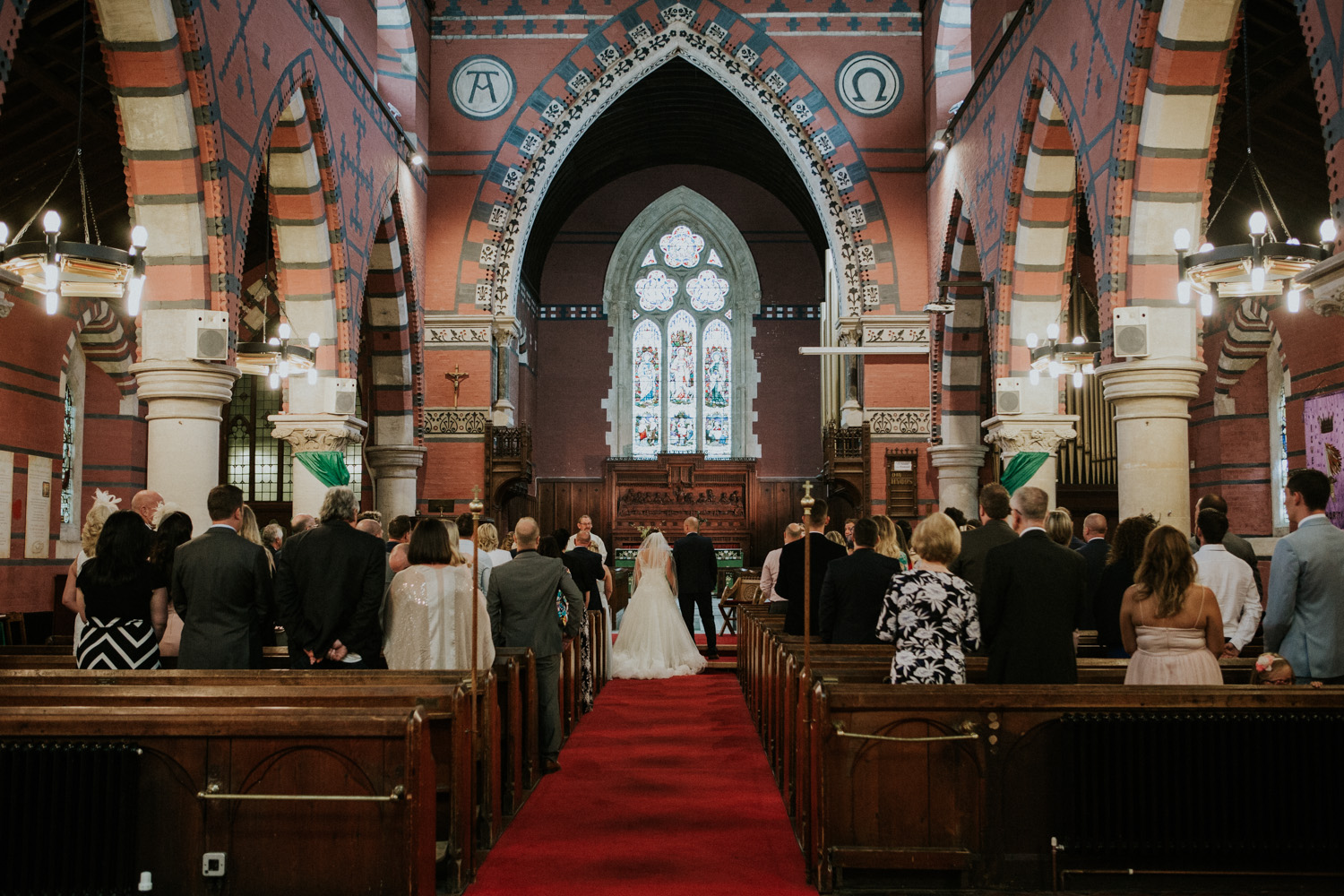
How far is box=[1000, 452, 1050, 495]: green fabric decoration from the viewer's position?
504 inches

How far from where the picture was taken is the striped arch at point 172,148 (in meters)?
8.96

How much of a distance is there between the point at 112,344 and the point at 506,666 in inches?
445

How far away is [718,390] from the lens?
86.6 ft

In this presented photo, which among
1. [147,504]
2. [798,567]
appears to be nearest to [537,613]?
[798,567]

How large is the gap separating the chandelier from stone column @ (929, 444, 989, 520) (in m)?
8.79

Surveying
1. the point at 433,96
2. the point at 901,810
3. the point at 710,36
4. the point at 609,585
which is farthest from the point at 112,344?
the point at 901,810

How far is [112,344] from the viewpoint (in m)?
15.0

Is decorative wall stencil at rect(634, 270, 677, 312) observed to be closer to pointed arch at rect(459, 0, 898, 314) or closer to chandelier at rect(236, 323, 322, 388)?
pointed arch at rect(459, 0, 898, 314)

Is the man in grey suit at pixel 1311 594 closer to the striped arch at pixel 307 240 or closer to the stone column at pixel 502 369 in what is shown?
the striped arch at pixel 307 240

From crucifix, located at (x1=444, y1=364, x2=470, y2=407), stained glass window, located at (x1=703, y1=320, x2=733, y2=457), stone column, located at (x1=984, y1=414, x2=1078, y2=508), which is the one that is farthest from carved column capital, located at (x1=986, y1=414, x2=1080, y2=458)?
stained glass window, located at (x1=703, y1=320, x2=733, y2=457)

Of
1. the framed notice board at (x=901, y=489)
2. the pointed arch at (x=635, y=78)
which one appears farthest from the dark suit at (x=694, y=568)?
the pointed arch at (x=635, y=78)

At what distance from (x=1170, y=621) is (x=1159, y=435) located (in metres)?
5.02

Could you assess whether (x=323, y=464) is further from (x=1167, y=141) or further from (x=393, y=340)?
(x=1167, y=141)

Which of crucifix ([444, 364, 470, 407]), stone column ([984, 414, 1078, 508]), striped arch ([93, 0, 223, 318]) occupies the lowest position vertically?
stone column ([984, 414, 1078, 508])
